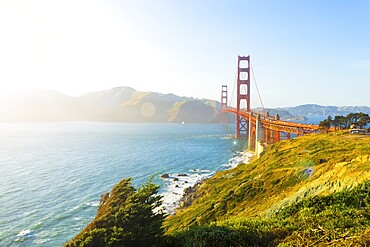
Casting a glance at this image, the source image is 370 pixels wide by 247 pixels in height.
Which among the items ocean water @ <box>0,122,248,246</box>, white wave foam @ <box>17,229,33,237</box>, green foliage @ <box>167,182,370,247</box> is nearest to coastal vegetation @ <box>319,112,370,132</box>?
ocean water @ <box>0,122,248,246</box>

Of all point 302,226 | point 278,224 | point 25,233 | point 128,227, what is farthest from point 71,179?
point 302,226

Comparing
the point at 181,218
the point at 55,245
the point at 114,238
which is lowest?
the point at 55,245

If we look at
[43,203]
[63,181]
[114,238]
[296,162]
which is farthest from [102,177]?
[114,238]

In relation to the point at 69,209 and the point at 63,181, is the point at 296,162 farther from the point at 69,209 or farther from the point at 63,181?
the point at 63,181

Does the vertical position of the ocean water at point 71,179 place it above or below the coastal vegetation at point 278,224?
below

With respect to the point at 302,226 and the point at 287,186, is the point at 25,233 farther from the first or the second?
the point at 302,226

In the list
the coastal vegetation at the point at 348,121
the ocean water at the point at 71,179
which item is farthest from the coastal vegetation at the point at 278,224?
the coastal vegetation at the point at 348,121

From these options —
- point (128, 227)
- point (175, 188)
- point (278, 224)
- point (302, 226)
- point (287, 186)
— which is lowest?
point (175, 188)

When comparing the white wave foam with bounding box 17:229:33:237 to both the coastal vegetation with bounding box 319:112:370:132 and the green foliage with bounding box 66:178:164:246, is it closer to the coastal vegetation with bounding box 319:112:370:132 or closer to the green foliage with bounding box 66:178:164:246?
the green foliage with bounding box 66:178:164:246

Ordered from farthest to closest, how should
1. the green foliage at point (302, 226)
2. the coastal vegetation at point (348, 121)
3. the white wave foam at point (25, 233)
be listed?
the coastal vegetation at point (348, 121)
the white wave foam at point (25, 233)
the green foliage at point (302, 226)

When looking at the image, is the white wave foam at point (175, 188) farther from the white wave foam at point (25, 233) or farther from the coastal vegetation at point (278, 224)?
the coastal vegetation at point (278, 224)

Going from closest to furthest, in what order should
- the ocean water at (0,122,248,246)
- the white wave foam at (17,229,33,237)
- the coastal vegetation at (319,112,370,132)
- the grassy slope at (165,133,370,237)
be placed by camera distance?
the grassy slope at (165,133,370,237) → the white wave foam at (17,229,33,237) → the ocean water at (0,122,248,246) → the coastal vegetation at (319,112,370,132)
